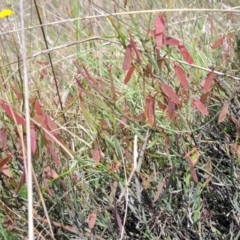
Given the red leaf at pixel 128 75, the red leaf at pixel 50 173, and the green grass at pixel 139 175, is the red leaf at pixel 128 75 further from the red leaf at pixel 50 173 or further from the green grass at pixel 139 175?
the red leaf at pixel 50 173

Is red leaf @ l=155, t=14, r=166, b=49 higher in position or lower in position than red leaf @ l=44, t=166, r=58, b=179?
higher

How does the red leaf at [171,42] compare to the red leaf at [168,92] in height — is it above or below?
above

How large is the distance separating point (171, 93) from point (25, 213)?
1.49 feet

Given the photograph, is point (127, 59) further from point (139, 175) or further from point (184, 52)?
point (139, 175)

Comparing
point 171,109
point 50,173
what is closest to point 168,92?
point 171,109

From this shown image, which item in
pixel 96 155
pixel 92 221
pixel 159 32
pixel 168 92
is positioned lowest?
pixel 92 221

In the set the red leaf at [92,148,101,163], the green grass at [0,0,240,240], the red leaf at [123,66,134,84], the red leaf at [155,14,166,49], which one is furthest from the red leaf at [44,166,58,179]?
the red leaf at [155,14,166,49]

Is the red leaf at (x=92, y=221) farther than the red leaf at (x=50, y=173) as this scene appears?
No

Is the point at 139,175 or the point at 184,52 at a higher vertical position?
the point at 184,52

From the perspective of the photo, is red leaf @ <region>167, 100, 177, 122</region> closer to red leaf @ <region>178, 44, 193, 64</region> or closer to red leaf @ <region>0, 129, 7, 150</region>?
red leaf @ <region>178, 44, 193, 64</region>

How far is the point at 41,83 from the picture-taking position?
1994 mm

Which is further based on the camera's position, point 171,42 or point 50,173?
point 50,173

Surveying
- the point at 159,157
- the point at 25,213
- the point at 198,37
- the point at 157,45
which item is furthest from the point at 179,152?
the point at 198,37

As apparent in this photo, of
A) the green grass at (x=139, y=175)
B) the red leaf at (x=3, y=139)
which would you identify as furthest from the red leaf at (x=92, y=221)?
the red leaf at (x=3, y=139)
